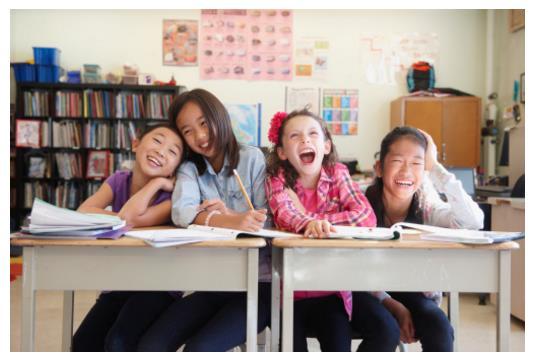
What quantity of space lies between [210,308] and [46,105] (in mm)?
4481

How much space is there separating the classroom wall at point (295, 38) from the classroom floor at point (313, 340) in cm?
267

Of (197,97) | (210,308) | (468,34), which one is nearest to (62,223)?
(210,308)

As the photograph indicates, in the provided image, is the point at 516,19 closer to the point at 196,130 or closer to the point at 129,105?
the point at 129,105

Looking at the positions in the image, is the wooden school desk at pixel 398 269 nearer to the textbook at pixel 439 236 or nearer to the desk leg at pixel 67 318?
the textbook at pixel 439 236

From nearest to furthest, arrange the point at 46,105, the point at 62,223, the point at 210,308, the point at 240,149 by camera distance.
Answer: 1. the point at 62,223
2. the point at 210,308
3. the point at 240,149
4. the point at 46,105

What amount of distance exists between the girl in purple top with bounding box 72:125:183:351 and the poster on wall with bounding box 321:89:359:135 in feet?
13.1

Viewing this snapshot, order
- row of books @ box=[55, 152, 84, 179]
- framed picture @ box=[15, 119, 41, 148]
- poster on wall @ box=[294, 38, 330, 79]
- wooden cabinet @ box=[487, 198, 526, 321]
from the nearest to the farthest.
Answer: wooden cabinet @ box=[487, 198, 526, 321] < framed picture @ box=[15, 119, 41, 148] < row of books @ box=[55, 152, 84, 179] < poster on wall @ box=[294, 38, 330, 79]

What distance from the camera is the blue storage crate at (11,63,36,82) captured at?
16.9ft

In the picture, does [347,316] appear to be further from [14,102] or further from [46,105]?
[14,102]

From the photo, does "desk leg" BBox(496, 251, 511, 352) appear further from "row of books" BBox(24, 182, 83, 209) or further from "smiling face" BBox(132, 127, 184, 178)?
"row of books" BBox(24, 182, 83, 209)

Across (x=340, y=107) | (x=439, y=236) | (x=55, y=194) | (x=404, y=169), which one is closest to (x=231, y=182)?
(x=404, y=169)

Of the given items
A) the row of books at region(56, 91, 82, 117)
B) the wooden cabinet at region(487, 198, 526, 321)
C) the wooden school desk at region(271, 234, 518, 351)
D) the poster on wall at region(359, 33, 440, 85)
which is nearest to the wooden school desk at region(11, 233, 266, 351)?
the wooden school desk at region(271, 234, 518, 351)

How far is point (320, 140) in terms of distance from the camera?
1.62 metres

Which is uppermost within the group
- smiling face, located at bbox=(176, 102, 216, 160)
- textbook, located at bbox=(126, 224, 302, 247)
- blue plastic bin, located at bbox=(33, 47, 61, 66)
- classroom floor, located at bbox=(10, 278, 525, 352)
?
blue plastic bin, located at bbox=(33, 47, 61, 66)
